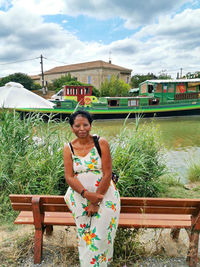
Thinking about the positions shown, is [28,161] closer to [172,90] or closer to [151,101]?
[151,101]

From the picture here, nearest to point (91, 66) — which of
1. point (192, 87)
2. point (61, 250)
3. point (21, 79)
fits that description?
point (21, 79)

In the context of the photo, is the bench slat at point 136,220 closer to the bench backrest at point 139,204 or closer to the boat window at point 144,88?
the bench backrest at point 139,204

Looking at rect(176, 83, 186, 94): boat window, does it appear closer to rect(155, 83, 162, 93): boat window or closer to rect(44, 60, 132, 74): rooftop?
rect(155, 83, 162, 93): boat window

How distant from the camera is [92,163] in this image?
1546mm

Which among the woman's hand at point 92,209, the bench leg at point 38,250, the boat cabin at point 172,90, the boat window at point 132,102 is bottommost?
the bench leg at point 38,250

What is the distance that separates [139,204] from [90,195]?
20.6 inches

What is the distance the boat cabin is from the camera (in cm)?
1766

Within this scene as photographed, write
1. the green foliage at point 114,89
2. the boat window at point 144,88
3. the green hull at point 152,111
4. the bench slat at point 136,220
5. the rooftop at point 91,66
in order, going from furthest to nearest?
the rooftop at point 91,66 < the green foliage at point 114,89 < the boat window at point 144,88 < the green hull at point 152,111 < the bench slat at point 136,220

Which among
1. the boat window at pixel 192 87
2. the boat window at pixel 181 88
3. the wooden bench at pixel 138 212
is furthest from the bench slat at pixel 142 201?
the boat window at pixel 192 87

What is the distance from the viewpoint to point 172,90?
59.1 feet

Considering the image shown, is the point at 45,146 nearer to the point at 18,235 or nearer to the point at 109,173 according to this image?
the point at 18,235

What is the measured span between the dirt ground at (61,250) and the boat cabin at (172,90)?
16610mm

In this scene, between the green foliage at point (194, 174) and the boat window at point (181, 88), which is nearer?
the green foliage at point (194, 174)

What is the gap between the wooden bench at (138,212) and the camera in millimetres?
1707
